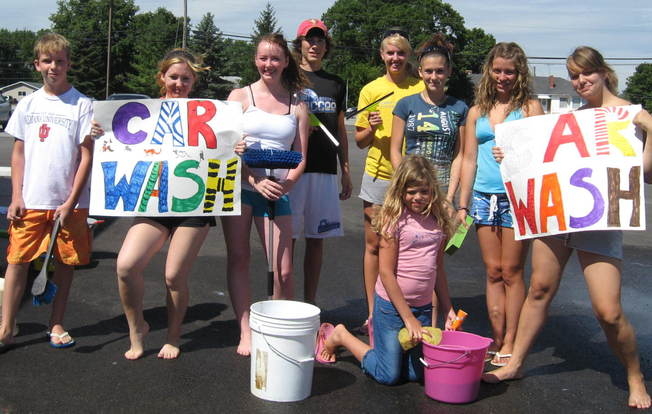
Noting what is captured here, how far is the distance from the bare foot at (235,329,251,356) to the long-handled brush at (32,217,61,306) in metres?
1.25

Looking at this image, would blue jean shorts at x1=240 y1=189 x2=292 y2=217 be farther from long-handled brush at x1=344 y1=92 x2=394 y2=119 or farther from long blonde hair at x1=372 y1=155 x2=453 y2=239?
long-handled brush at x1=344 y1=92 x2=394 y2=119

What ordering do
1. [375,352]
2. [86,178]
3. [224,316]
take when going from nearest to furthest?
[375,352]
[86,178]
[224,316]

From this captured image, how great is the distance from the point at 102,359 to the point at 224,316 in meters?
1.29

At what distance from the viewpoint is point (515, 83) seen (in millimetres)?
4637

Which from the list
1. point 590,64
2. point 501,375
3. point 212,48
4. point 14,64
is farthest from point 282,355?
point 14,64

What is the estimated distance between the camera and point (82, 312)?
5703 mm

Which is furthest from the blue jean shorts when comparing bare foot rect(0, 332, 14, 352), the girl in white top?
bare foot rect(0, 332, 14, 352)

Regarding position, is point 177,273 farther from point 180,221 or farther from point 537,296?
point 537,296

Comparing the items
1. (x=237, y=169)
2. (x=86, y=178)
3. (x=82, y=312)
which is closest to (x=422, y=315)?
(x=237, y=169)

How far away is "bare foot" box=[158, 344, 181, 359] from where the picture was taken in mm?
4727

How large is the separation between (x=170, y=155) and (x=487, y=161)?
2.06 m

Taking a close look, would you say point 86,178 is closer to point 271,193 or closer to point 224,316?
point 271,193

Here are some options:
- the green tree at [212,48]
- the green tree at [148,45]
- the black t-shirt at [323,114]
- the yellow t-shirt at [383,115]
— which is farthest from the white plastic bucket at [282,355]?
Result: the green tree at [212,48]

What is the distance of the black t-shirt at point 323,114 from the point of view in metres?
5.26
